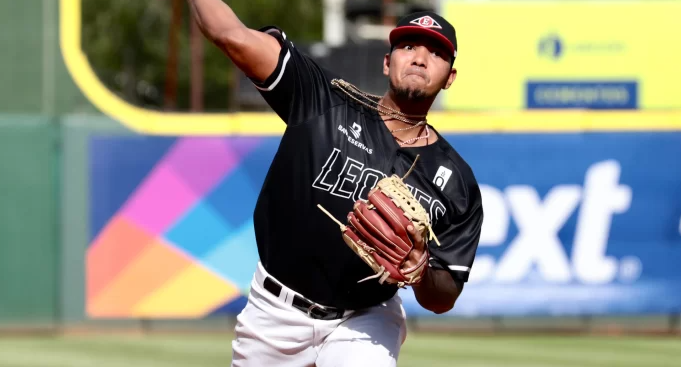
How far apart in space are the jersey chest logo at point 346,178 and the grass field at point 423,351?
14.7ft

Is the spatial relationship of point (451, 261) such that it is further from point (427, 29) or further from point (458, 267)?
point (427, 29)

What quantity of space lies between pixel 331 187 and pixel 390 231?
0.35 m

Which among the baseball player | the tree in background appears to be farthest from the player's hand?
the tree in background

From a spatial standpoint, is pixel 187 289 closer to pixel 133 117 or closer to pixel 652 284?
pixel 133 117

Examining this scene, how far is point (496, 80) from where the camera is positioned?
12289 millimetres

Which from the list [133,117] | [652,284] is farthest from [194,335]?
[652,284]

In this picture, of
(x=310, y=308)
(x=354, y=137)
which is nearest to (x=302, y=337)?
(x=310, y=308)

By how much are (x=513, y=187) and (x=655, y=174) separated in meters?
1.40

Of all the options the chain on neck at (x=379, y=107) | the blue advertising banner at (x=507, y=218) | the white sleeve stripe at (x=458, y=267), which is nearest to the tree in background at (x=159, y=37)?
the blue advertising banner at (x=507, y=218)

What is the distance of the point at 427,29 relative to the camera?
13.5 feet

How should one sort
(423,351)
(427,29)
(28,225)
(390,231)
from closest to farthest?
(390,231)
(427,29)
(423,351)
(28,225)

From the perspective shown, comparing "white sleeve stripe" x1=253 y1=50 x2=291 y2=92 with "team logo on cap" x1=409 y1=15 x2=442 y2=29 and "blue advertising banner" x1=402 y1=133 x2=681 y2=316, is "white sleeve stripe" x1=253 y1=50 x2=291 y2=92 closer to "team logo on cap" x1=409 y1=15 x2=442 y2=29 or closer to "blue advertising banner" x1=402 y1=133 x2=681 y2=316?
"team logo on cap" x1=409 y1=15 x2=442 y2=29

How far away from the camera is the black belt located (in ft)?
13.7

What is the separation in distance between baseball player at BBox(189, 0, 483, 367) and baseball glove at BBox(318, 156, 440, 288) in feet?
0.57
